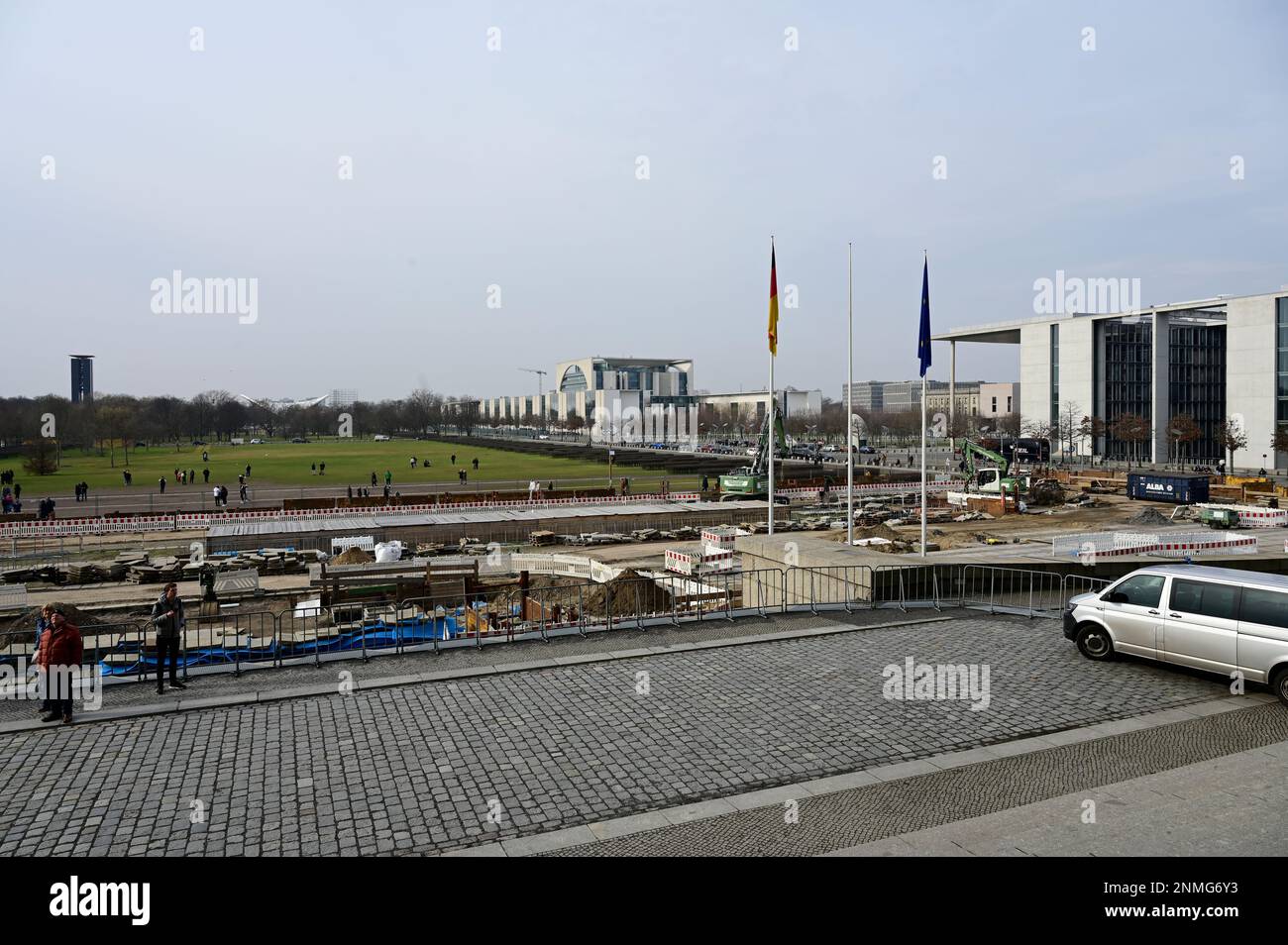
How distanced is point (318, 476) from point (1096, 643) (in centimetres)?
7005

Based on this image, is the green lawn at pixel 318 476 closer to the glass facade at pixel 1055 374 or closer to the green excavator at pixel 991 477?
the green excavator at pixel 991 477

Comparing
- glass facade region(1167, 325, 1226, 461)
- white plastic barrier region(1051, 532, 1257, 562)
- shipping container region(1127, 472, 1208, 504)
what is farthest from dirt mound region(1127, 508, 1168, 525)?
glass facade region(1167, 325, 1226, 461)

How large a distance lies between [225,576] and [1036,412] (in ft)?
274

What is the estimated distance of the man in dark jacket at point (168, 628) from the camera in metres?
11.6

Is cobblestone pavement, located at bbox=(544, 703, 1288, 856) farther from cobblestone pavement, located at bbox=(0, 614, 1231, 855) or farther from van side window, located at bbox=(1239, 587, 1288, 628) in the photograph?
van side window, located at bbox=(1239, 587, 1288, 628)

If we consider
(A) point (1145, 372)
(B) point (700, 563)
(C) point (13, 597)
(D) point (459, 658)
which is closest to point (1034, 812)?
(D) point (459, 658)

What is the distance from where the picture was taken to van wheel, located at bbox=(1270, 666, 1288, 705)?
34.0 feet

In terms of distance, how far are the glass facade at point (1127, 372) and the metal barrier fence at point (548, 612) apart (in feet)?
239

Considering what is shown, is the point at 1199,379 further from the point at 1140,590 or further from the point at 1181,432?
the point at 1140,590

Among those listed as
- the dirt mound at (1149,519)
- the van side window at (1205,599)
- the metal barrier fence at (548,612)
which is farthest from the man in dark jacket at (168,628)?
the dirt mound at (1149,519)

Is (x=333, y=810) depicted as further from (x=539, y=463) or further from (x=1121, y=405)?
(x=1121, y=405)

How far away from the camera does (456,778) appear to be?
853cm

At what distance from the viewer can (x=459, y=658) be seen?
13.2m
